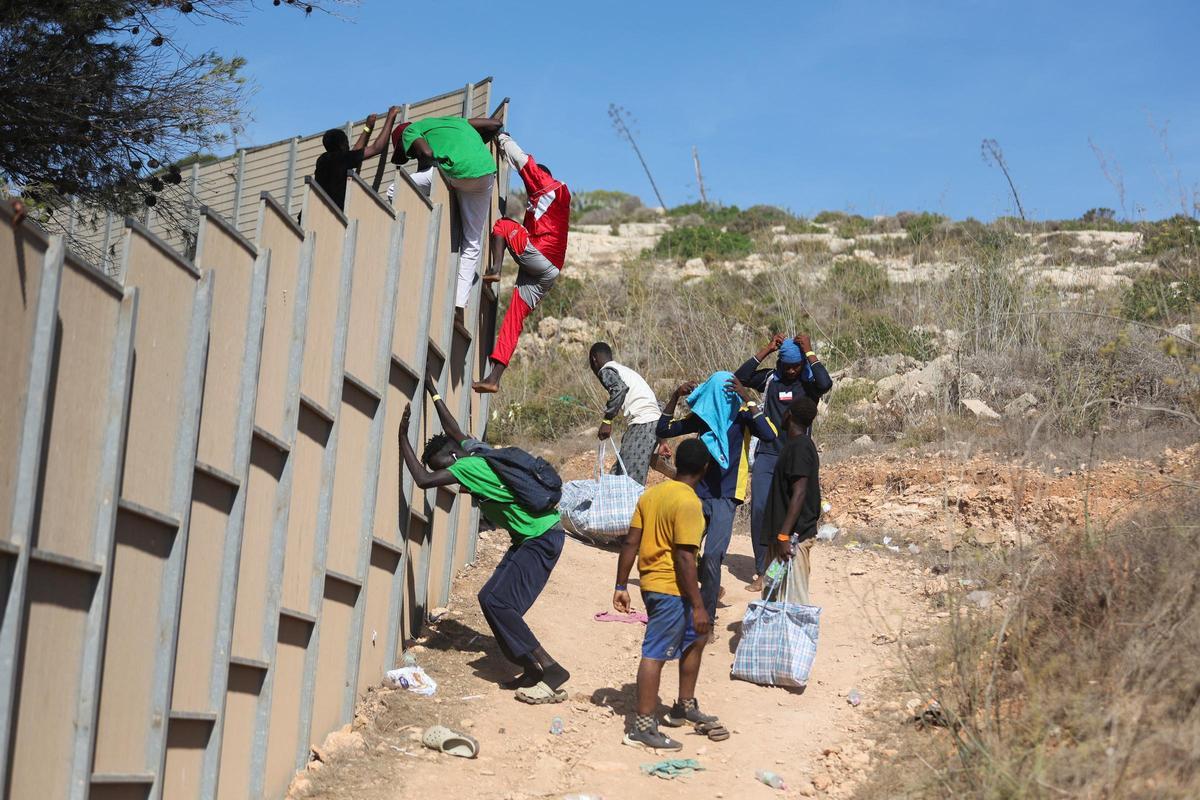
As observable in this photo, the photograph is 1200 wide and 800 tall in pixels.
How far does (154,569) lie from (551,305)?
18025mm

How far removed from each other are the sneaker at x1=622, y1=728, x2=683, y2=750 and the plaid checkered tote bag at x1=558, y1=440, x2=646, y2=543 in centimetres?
328

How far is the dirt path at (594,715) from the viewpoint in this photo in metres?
6.67

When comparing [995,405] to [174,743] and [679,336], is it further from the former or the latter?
[174,743]

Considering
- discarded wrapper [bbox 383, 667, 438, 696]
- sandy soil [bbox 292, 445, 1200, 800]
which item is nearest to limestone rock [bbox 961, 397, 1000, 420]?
sandy soil [bbox 292, 445, 1200, 800]

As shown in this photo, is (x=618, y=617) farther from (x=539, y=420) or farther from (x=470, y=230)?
(x=539, y=420)

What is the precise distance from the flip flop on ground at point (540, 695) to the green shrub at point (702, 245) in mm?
18663

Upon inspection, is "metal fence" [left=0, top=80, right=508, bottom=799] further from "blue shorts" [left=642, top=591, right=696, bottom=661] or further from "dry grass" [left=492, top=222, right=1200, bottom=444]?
"dry grass" [left=492, top=222, right=1200, bottom=444]

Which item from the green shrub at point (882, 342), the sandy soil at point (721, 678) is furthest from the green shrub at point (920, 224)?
the sandy soil at point (721, 678)

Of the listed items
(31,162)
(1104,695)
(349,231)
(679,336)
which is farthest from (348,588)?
(679,336)

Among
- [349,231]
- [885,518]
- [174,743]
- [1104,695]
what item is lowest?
[174,743]

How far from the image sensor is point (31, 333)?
3887mm

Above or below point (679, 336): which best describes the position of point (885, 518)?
below

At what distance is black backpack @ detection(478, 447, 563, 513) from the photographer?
25.0ft

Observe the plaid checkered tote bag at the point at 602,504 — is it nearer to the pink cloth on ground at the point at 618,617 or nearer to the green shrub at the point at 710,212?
the pink cloth on ground at the point at 618,617
